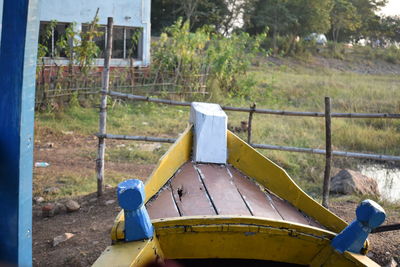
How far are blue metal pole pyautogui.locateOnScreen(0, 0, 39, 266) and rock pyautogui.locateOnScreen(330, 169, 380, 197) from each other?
491 centimetres

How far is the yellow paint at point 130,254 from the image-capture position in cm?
175

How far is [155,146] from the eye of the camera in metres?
7.74

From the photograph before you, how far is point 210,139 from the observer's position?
10.1 feet

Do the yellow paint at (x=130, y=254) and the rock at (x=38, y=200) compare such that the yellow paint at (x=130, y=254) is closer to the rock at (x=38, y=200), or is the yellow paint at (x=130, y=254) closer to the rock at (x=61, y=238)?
the rock at (x=61, y=238)

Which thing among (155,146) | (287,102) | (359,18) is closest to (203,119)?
(155,146)

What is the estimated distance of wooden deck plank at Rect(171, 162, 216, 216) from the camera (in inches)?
93.1

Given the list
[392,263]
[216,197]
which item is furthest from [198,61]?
[216,197]

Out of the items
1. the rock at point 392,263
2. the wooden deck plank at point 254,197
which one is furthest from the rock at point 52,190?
the rock at point 392,263

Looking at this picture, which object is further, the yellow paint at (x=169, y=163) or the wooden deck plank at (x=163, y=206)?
the yellow paint at (x=169, y=163)

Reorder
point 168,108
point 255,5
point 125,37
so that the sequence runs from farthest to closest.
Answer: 1. point 255,5
2. point 125,37
3. point 168,108

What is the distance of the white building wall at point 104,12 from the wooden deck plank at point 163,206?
939cm

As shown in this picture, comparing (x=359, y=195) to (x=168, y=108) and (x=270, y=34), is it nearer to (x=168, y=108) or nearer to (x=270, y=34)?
(x=168, y=108)

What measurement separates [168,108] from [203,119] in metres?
7.37

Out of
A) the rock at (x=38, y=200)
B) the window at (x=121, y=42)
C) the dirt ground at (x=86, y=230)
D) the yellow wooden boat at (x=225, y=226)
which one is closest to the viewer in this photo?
the yellow wooden boat at (x=225, y=226)
